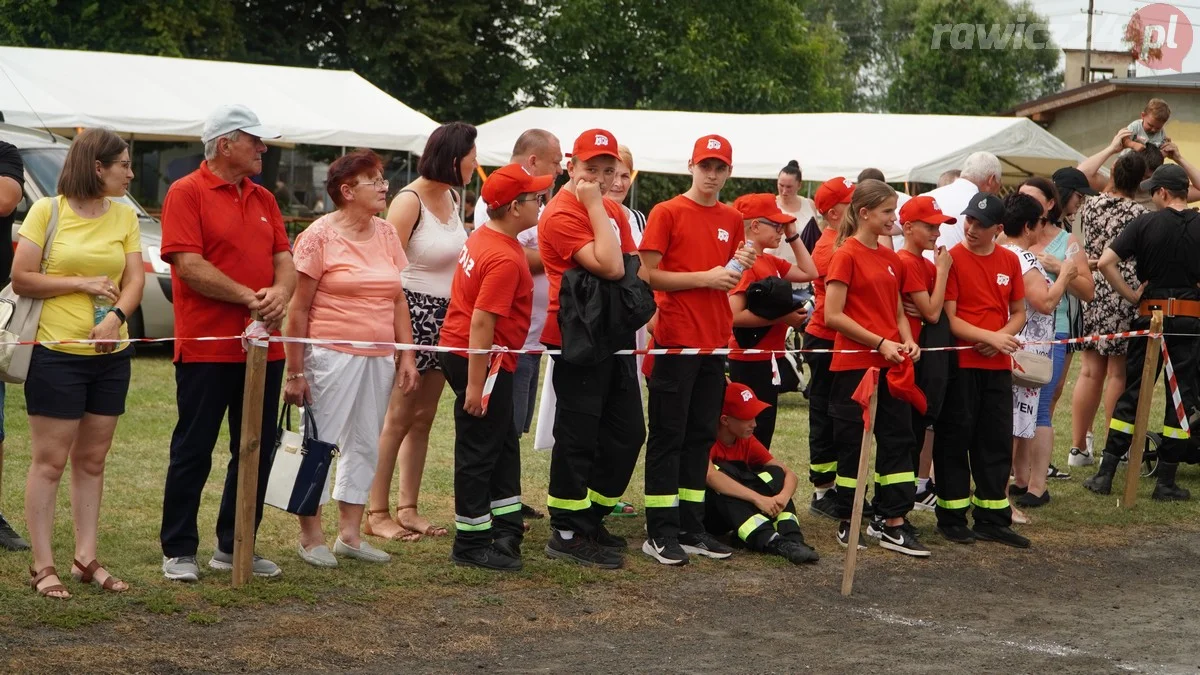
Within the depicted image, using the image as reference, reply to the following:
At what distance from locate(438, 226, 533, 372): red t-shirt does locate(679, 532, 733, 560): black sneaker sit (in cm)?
142

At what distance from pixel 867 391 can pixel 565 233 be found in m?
1.71

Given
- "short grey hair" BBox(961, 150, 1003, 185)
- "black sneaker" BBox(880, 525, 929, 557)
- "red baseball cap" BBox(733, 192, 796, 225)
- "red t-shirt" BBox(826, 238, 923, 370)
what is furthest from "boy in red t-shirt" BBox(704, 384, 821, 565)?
"short grey hair" BBox(961, 150, 1003, 185)

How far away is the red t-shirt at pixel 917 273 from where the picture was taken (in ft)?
25.3

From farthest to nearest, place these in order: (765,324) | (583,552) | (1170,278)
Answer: (1170,278) < (765,324) < (583,552)

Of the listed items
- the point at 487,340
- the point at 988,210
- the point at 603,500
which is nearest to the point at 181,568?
the point at 487,340

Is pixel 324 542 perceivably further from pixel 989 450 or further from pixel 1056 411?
pixel 1056 411

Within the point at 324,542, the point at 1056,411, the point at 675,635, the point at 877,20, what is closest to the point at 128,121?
the point at 1056,411

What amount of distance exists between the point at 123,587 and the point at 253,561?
587mm

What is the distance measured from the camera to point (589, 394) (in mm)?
6848

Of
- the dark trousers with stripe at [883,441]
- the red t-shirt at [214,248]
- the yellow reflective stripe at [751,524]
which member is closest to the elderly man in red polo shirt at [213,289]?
the red t-shirt at [214,248]

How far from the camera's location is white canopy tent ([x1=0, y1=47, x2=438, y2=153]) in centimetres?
1975

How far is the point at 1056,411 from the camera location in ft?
Answer: 43.8

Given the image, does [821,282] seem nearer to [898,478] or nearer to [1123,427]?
[898,478]

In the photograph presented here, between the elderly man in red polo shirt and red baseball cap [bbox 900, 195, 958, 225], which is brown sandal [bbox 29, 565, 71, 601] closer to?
the elderly man in red polo shirt
